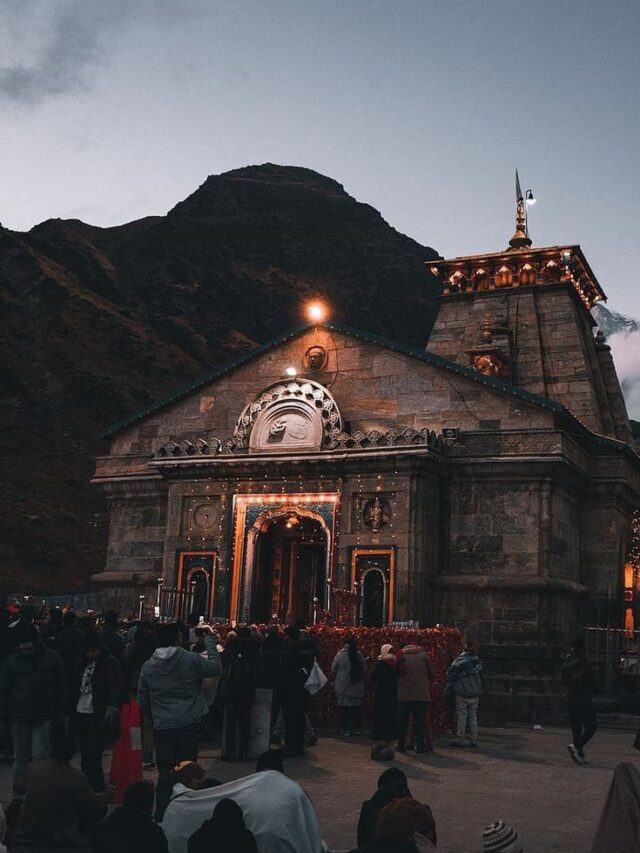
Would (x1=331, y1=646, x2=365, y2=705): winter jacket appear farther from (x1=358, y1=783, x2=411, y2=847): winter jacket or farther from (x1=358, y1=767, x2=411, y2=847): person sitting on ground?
(x1=358, y1=783, x2=411, y2=847): winter jacket

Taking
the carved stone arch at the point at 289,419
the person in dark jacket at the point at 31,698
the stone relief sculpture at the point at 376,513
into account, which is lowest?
the person in dark jacket at the point at 31,698

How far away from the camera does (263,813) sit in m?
6.92

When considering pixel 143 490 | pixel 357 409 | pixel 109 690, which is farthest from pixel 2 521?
pixel 109 690

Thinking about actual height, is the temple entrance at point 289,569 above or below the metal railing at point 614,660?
above

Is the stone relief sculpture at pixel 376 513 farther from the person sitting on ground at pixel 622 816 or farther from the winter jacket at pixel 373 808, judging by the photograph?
the person sitting on ground at pixel 622 816

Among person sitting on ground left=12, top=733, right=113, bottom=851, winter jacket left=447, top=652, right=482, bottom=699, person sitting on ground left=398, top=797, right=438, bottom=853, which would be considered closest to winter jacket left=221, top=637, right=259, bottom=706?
winter jacket left=447, top=652, right=482, bottom=699

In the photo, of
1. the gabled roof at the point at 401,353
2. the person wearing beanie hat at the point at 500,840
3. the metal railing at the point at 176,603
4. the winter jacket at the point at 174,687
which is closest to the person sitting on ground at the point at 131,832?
the person wearing beanie hat at the point at 500,840

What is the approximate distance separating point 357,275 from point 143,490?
11263 centimetres

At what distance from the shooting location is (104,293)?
101 meters

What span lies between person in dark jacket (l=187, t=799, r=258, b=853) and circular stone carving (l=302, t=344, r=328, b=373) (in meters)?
21.5

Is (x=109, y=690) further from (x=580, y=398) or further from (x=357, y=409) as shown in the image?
(x=580, y=398)

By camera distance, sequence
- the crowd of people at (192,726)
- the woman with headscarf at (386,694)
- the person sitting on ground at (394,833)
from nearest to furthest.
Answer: the person sitting on ground at (394,833) < the crowd of people at (192,726) < the woman with headscarf at (386,694)

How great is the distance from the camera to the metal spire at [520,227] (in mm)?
36156

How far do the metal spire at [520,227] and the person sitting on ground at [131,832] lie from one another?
31.4m
